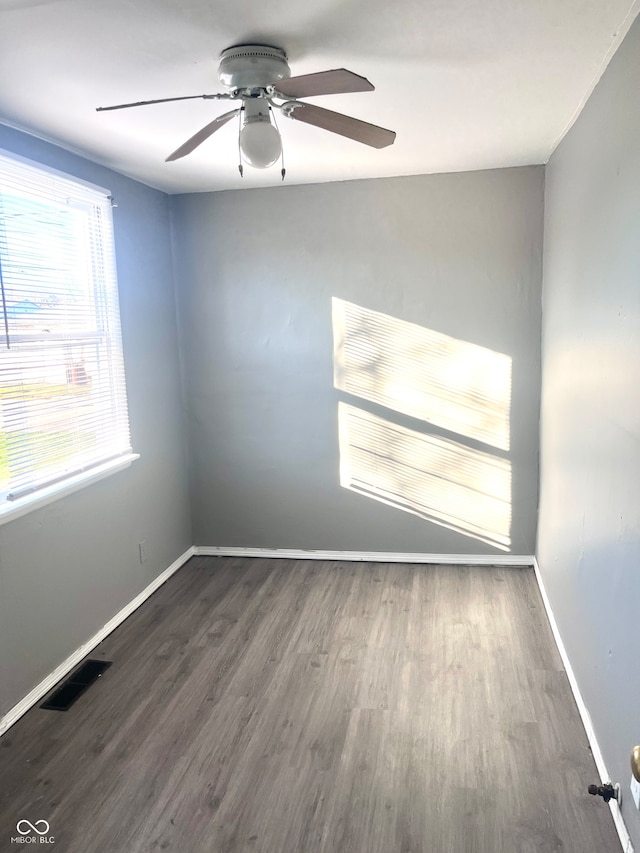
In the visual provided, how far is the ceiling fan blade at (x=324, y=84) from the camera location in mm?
1706

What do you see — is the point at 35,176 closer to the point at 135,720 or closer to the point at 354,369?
the point at 354,369

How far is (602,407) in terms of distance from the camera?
215 cm

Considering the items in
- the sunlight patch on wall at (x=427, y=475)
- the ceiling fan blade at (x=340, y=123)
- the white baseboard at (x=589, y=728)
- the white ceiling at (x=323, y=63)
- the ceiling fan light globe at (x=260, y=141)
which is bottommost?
the white baseboard at (x=589, y=728)

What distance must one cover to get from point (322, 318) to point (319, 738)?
244 centimetres

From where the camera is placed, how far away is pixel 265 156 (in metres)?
1.95

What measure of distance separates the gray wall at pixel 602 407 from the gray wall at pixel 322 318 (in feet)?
1.89

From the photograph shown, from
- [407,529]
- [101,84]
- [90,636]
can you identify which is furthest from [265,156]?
[407,529]

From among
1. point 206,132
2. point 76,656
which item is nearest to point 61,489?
point 76,656

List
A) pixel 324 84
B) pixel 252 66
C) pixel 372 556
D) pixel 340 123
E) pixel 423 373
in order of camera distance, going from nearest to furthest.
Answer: pixel 324 84
pixel 252 66
pixel 340 123
pixel 423 373
pixel 372 556

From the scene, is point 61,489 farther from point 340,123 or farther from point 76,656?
point 340,123

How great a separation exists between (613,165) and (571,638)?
1.89 meters

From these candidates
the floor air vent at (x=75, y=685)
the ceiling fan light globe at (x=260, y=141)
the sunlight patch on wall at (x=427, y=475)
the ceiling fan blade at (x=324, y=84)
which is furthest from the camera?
the sunlight patch on wall at (x=427, y=475)

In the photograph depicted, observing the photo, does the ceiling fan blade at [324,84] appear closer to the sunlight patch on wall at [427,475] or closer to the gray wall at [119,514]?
the gray wall at [119,514]

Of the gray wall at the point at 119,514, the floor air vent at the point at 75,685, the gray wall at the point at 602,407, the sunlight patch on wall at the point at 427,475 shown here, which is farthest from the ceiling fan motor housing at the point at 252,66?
the floor air vent at the point at 75,685
